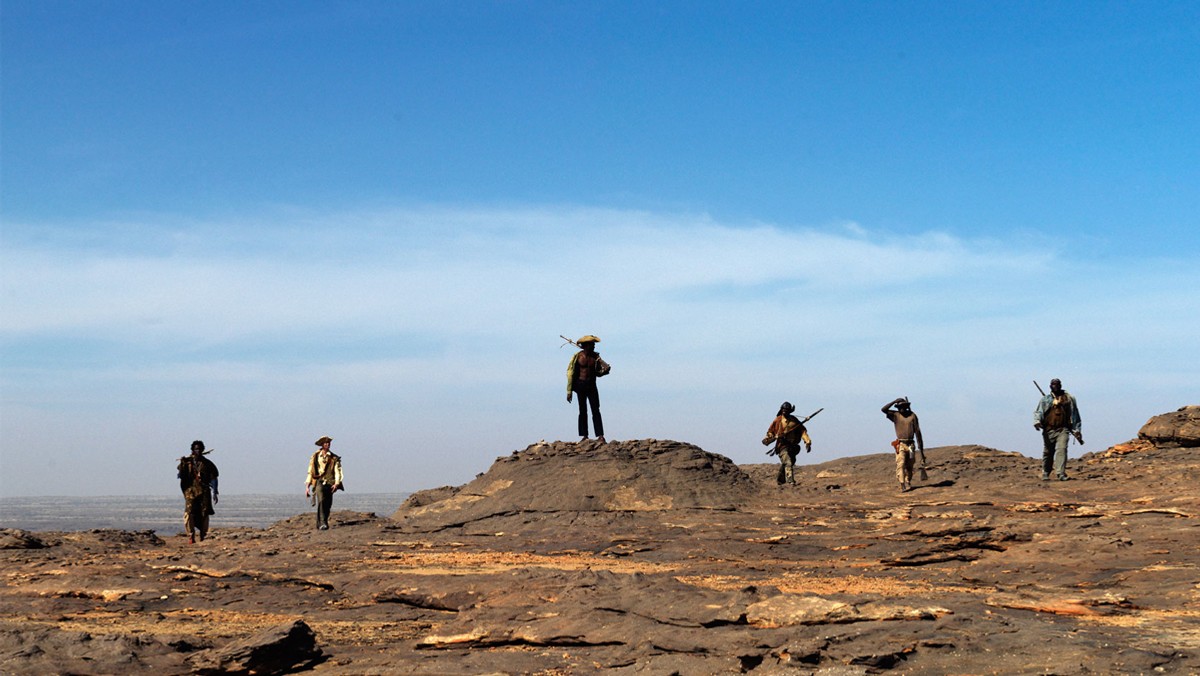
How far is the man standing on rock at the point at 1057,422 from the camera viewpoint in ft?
63.3

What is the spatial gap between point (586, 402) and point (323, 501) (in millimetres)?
5313

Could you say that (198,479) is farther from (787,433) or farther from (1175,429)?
(1175,429)

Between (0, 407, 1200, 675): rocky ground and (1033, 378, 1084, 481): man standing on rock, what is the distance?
59 cm

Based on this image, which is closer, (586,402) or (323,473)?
(323,473)

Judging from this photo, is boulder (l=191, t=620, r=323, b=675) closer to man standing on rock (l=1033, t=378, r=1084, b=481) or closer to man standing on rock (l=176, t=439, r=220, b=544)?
man standing on rock (l=176, t=439, r=220, b=544)

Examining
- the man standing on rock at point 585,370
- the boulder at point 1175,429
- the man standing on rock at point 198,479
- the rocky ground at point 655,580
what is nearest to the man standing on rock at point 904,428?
the rocky ground at point 655,580

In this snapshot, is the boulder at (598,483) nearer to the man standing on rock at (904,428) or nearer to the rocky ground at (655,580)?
the rocky ground at (655,580)

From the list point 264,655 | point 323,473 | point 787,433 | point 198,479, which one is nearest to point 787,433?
point 787,433

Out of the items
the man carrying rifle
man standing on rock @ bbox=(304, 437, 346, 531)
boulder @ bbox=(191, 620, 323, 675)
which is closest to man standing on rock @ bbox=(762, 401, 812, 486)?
the man carrying rifle

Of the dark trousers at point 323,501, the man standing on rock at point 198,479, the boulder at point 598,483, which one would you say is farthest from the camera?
the boulder at point 598,483

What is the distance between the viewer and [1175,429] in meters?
24.8

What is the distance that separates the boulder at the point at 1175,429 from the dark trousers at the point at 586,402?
42.7 feet

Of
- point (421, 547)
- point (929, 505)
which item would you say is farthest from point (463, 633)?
point (929, 505)

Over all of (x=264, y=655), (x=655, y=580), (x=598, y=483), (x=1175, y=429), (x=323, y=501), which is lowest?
(x=264, y=655)
